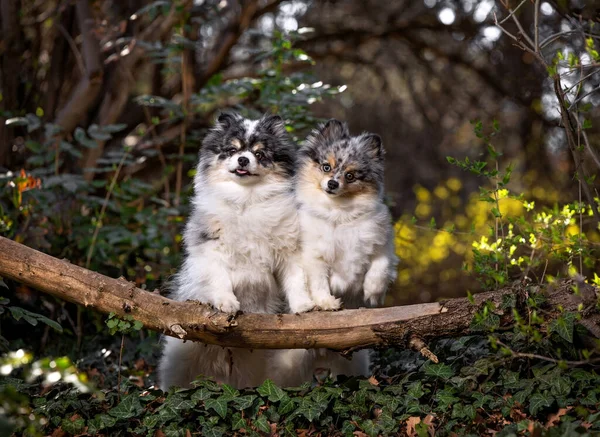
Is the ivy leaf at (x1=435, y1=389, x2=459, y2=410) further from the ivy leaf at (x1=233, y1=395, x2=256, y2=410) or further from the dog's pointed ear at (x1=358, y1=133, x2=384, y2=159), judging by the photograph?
the dog's pointed ear at (x1=358, y1=133, x2=384, y2=159)

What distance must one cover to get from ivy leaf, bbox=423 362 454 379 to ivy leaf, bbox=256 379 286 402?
800 millimetres

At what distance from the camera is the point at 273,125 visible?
14.6 feet

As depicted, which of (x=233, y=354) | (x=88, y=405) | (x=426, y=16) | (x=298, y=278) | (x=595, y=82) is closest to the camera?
(x=88, y=405)

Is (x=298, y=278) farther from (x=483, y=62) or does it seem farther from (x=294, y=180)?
(x=483, y=62)

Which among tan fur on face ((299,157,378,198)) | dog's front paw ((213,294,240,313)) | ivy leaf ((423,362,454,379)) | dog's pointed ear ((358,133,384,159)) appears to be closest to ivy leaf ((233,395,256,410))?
dog's front paw ((213,294,240,313))

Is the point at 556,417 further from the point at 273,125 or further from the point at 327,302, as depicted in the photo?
the point at 273,125

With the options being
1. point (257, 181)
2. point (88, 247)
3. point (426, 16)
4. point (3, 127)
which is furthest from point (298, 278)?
point (426, 16)

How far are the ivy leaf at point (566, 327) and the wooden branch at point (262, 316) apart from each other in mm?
92

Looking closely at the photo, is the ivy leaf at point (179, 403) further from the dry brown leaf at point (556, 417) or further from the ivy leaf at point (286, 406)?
the dry brown leaf at point (556, 417)

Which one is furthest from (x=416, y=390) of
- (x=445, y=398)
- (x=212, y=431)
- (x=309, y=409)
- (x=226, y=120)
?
(x=226, y=120)

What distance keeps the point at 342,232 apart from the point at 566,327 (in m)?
1.39

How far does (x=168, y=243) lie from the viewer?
6410 mm

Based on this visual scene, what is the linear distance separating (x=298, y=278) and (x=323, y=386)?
64 cm

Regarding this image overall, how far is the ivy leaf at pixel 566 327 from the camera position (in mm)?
3520
